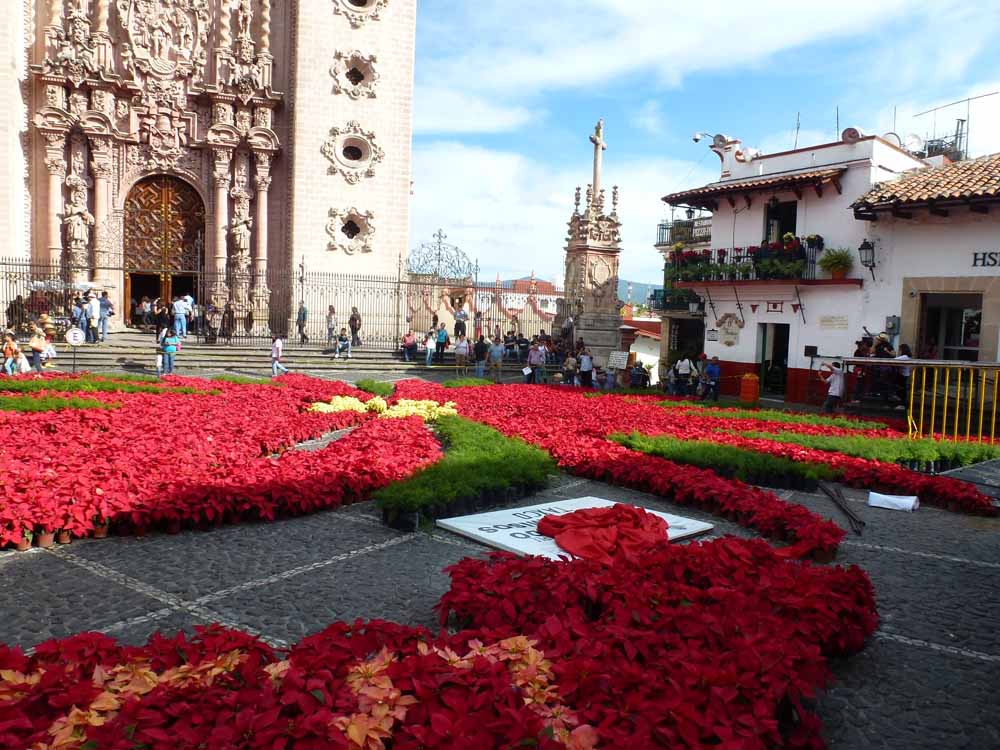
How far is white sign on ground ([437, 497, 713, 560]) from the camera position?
6590mm

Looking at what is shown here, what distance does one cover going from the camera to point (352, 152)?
3056cm

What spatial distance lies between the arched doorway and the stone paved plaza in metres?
24.8

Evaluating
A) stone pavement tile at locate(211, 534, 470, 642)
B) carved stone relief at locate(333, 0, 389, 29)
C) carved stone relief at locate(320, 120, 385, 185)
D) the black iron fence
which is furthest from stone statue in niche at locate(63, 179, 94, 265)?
stone pavement tile at locate(211, 534, 470, 642)

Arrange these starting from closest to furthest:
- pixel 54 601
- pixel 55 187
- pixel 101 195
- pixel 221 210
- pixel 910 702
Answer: pixel 910 702 < pixel 54 601 < pixel 55 187 < pixel 101 195 < pixel 221 210

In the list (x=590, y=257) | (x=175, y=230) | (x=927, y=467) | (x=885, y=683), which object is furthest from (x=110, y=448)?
(x=175, y=230)

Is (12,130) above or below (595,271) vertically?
above

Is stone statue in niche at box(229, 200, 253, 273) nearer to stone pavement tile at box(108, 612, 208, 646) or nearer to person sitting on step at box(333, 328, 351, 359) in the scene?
person sitting on step at box(333, 328, 351, 359)

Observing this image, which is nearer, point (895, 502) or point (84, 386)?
point (895, 502)

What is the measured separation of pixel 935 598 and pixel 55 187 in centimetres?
2984

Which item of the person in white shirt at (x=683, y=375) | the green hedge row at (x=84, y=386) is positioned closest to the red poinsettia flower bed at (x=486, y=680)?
the green hedge row at (x=84, y=386)

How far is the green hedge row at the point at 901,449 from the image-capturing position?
11039 mm

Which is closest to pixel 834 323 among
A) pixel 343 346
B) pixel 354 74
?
pixel 343 346

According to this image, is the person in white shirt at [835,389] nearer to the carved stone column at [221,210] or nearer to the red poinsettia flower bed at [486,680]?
the red poinsettia flower bed at [486,680]

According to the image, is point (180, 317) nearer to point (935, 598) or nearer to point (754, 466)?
point (754, 466)
